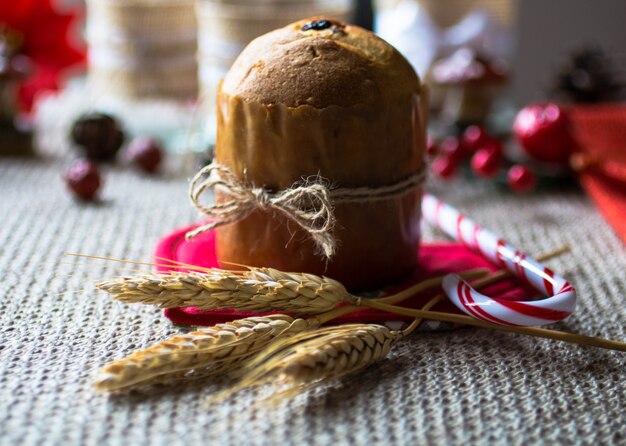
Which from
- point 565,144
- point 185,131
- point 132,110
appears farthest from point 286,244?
point 132,110

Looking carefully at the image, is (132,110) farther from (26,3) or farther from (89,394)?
(89,394)

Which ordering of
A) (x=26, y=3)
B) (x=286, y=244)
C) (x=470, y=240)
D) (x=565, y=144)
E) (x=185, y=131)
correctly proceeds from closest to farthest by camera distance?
(x=286, y=244) < (x=470, y=240) < (x=565, y=144) < (x=26, y=3) < (x=185, y=131)

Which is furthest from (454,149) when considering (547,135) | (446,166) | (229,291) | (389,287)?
(229,291)

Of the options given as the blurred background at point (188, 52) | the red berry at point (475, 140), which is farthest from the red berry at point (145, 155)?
the red berry at point (475, 140)

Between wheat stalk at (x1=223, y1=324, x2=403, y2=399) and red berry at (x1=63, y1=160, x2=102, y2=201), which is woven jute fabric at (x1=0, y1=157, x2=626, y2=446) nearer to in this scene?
wheat stalk at (x1=223, y1=324, x2=403, y2=399)

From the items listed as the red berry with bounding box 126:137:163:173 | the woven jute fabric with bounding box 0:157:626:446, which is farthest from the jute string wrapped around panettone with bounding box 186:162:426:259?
the red berry with bounding box 126:137:163:173

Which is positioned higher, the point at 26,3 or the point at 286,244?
the point at 26,3
